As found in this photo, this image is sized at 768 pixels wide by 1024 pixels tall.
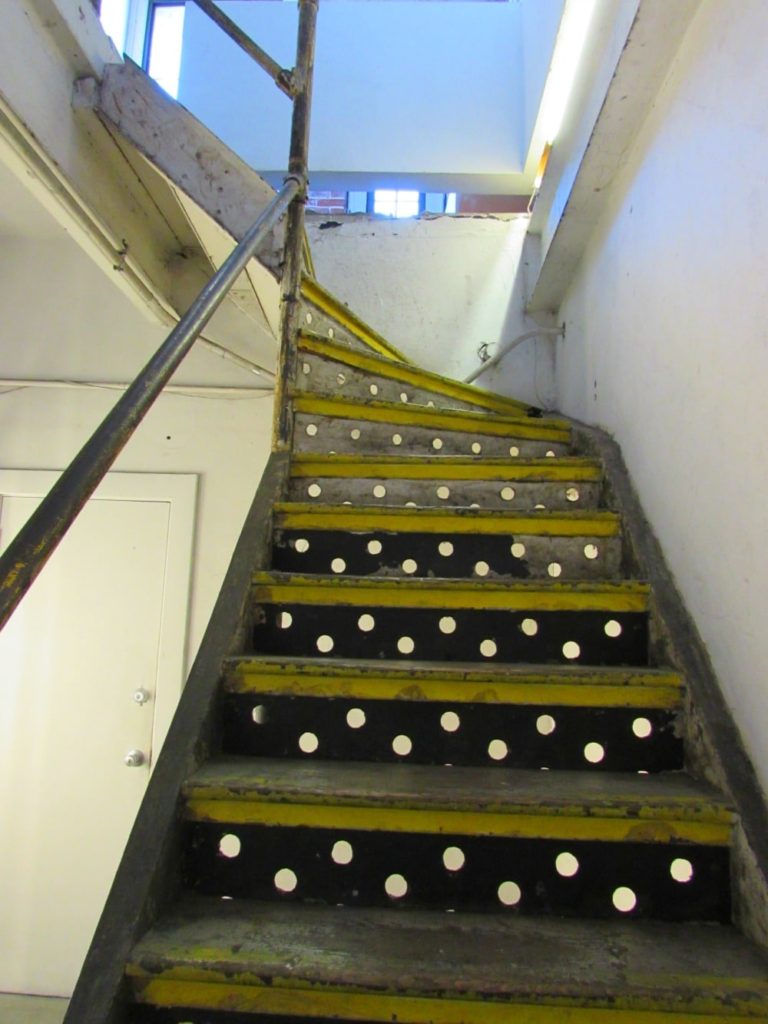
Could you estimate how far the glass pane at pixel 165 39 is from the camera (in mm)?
3547

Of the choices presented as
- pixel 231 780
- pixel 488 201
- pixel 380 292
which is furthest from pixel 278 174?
pixel 231 780

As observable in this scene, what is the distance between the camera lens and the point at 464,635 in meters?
1.27

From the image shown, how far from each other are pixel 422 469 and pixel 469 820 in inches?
36.2

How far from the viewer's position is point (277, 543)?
1481 mm

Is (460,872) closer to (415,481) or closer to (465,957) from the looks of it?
(465,957)

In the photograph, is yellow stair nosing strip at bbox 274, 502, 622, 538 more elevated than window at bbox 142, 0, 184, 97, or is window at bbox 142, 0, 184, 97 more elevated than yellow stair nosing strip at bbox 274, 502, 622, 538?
window at bbox 142, 0, 184, 97

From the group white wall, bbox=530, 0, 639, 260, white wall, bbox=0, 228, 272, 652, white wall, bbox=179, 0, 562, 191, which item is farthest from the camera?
white wall, bbox=179, 0, 562, 191

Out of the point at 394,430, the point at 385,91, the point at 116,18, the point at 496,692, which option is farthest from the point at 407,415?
the point at 116,18

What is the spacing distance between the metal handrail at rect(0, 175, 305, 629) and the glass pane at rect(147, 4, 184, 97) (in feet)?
10.9

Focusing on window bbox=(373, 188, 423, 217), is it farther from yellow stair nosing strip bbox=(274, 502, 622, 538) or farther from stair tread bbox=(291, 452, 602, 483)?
yellow stair nosing strip bbox=(274, 502, 622, 538)

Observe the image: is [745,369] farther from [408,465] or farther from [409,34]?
[409,34]

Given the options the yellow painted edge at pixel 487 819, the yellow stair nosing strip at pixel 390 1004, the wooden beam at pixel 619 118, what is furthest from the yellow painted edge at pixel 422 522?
the wooden beam at pixel 619 118

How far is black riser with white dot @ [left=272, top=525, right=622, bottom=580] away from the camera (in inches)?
57.0

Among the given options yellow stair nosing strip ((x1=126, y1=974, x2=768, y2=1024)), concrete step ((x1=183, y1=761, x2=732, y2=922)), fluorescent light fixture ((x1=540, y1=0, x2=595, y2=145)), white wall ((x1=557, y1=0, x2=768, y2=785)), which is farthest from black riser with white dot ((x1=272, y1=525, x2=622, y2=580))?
fluorescent light fixture ((x1=540, y1=0, x2=595, y2=145))
